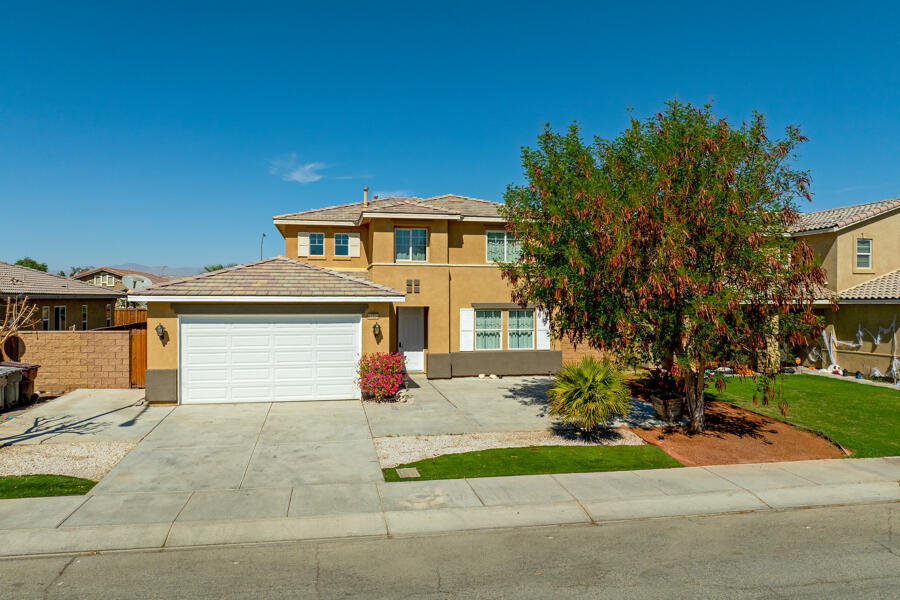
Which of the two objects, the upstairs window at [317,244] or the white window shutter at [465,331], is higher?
the upstairs window at [317,244]

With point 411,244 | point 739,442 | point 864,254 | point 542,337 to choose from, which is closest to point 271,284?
point 411,244

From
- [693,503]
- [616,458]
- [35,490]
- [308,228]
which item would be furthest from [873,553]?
[308,228]

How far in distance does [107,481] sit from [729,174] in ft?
39.6

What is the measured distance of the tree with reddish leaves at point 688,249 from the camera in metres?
10.1

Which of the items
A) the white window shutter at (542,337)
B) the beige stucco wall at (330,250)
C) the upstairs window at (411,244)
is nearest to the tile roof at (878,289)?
the white window shutter at (542,337)

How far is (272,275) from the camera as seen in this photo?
15625 millimetres

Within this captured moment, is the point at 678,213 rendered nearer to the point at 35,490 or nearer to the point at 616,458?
the point at 616,458

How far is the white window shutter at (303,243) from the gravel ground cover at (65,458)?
12.1 meters

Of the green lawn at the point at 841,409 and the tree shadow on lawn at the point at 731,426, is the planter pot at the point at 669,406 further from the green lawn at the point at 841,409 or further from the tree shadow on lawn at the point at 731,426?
the green lawn at the point at 841,409

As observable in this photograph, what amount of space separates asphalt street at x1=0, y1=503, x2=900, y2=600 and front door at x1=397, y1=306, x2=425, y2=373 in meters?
13.1

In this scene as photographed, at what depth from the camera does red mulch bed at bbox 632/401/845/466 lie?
10.7 meters

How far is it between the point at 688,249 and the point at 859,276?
1660 cm

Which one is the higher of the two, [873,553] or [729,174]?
[729,174]

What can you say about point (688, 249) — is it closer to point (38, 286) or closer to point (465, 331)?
point (465, 331)
